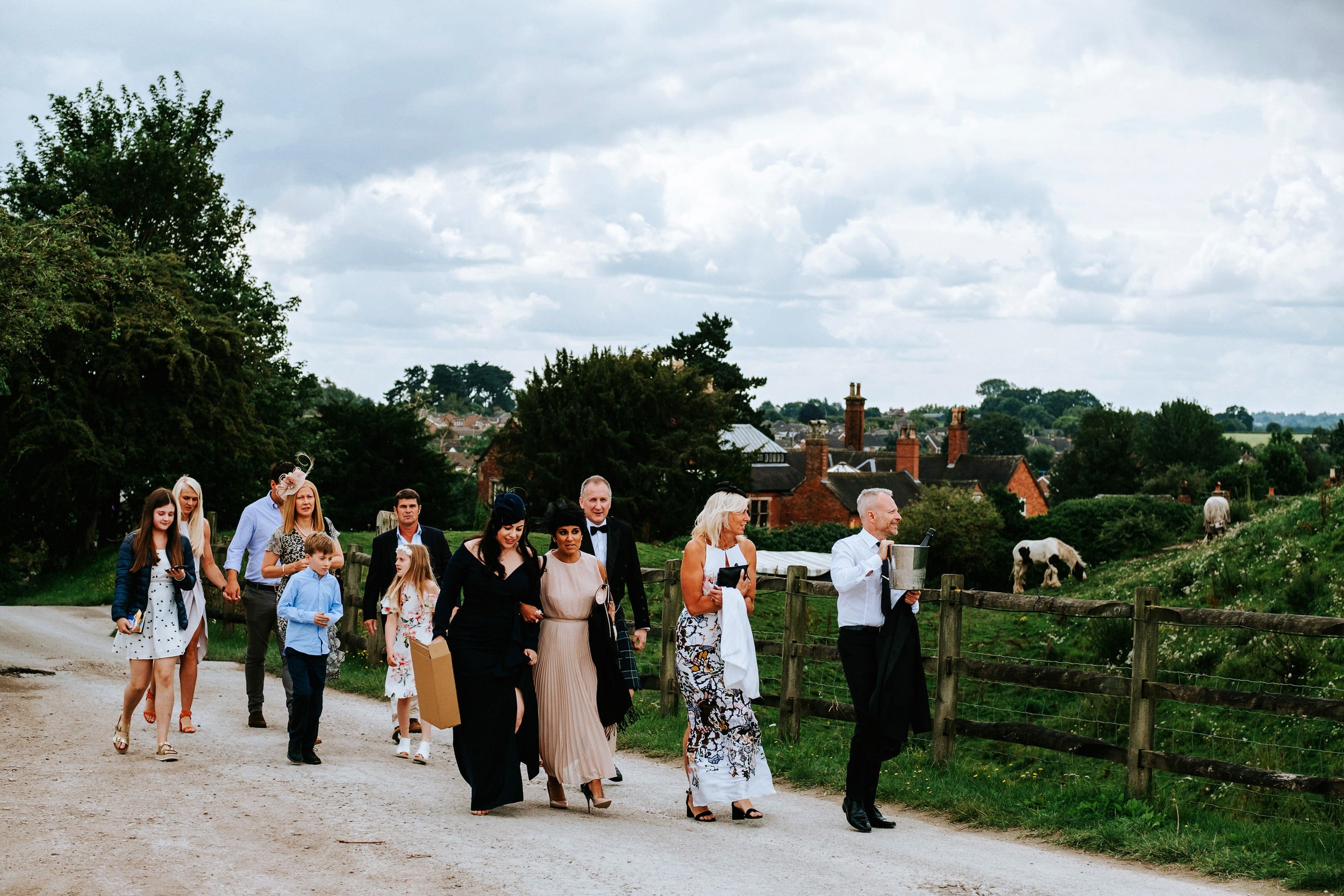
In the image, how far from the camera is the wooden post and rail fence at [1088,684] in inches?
276

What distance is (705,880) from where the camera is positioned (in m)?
5.94

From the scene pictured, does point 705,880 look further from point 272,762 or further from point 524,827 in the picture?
point 272,762

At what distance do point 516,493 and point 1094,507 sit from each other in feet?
148

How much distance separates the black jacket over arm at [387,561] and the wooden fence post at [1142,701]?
5007 mm

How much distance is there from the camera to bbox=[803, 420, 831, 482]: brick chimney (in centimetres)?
6550

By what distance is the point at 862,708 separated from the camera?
7.38m

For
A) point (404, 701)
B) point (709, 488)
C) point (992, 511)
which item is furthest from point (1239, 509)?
point (404, 701)

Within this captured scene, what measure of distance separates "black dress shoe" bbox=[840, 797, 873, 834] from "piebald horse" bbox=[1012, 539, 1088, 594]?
35.7 m

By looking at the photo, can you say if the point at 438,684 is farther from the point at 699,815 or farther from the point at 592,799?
the point at 699,815

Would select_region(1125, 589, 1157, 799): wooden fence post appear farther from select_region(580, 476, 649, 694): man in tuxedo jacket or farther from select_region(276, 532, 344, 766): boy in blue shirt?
select_region(276, 532, 344, 766): boy in blue shirt

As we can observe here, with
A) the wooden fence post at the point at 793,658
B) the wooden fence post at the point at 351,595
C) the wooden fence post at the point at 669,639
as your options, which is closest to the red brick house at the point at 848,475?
the wooden fence post at the point at 351,595

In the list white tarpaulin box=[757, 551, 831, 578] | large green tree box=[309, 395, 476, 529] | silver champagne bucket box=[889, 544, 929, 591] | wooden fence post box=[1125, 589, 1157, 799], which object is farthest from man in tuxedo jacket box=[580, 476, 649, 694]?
large green tree box=[309, 395, 476, 529]

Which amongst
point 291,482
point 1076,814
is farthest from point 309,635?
point 1076,814

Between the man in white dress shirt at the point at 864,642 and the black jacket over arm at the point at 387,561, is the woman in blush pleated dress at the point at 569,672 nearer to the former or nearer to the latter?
the man in white dress shirt at the point at 864,642
